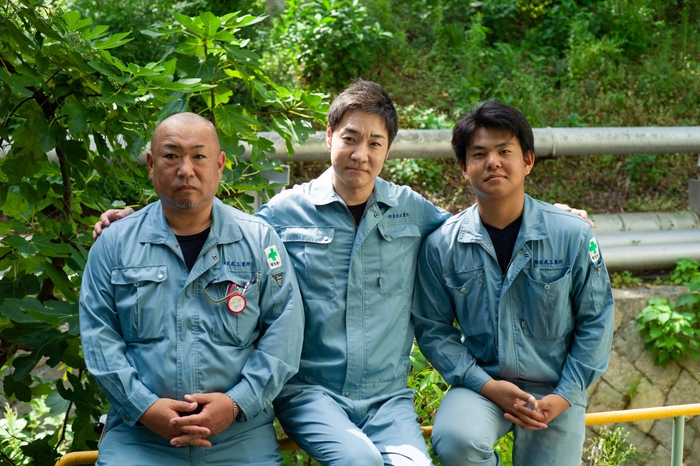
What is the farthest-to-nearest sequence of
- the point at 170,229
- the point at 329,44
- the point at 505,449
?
1. the point at 329,44
2. the point at 505,449
3. the point at 170,229

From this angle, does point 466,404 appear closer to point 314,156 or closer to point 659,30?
point 314,156

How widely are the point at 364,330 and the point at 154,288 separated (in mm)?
730

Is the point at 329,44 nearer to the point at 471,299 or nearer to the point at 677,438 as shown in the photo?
the point at 471,299

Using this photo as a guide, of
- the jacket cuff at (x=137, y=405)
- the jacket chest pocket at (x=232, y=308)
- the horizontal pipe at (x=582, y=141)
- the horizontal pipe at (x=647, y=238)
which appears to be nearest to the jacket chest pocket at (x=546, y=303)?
the jacket chest pocket at (x=232, y=308)

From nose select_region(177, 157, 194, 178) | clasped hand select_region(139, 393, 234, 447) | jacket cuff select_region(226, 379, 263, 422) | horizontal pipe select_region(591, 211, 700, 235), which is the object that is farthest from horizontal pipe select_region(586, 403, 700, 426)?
horizontal pipe select_region(591, 211, 700, 235)

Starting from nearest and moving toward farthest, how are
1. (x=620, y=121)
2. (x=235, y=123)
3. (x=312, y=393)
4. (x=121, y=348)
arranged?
(x=121, y=348) < (x=312, y=393) < (x=235, y=123) < (x=620, y=121)

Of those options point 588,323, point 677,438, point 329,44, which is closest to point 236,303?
point 588,323

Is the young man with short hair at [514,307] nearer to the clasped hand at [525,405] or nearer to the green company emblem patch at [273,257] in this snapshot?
the clasped hand at [525,405]

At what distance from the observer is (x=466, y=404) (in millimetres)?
2639

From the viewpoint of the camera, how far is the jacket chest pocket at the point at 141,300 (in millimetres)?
2420

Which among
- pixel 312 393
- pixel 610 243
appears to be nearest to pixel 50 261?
pixel 312 393

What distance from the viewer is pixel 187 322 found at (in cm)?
243

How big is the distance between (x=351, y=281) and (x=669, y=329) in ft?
9.28

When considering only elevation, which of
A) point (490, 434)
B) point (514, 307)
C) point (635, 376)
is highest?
point (514, 307)
